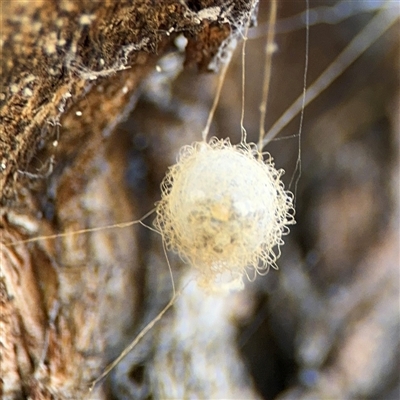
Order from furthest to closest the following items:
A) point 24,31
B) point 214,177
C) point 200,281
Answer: point 200,281, point 214,177, point 24,31

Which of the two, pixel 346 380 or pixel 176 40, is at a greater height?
pixel 176 40

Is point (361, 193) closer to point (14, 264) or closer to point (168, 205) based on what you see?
point (168, 205)

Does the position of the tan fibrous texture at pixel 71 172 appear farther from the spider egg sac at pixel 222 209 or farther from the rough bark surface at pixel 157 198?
the spider egg sac at pixel 222 209

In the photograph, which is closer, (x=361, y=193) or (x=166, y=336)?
(x=166, y=336)

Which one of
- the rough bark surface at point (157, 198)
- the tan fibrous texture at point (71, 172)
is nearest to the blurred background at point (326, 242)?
the rough bark surface at point (157, 198)

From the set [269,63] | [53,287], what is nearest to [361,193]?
[269,63]

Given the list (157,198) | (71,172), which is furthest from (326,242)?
(71,172)

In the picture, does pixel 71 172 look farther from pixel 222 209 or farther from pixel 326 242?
pixel 326 242
